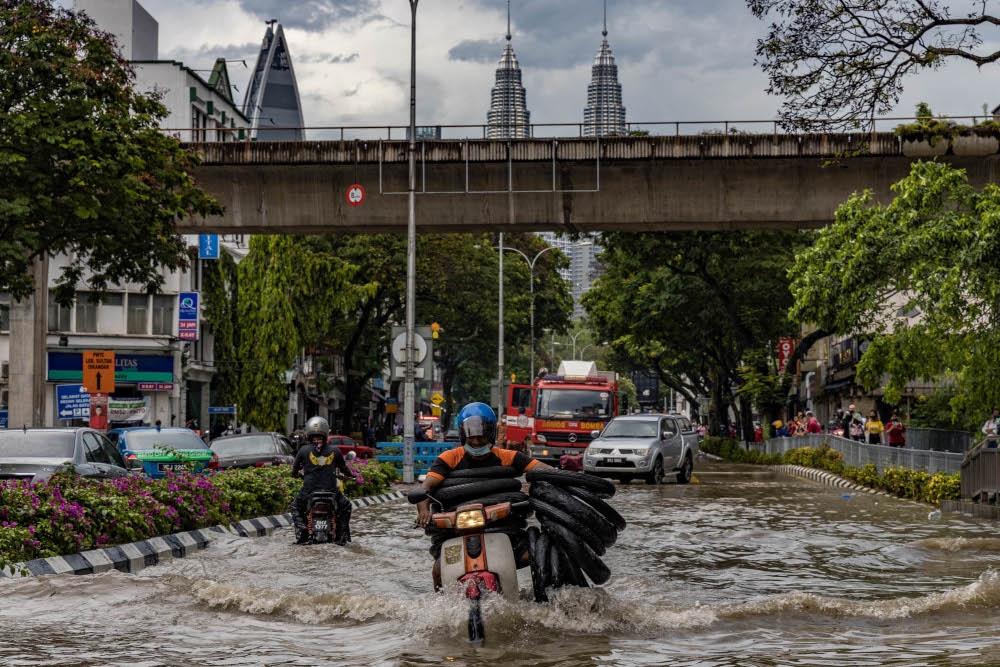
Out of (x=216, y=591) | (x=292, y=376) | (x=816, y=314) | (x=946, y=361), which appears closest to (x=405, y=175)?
(x=816, y=314)

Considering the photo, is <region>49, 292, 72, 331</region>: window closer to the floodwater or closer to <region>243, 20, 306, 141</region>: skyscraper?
the floodwater

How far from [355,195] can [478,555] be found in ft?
77.5

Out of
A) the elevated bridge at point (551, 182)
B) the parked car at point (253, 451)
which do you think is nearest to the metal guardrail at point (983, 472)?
the elevated bridge at point (551, 182)

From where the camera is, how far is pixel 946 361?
26.5m

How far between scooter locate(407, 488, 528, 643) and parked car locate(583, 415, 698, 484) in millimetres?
20374

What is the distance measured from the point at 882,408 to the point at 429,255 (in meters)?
20.4

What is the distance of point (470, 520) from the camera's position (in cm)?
870

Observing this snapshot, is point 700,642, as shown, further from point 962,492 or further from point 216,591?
point 962,492

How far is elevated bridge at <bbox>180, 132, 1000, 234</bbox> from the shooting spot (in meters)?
30.8

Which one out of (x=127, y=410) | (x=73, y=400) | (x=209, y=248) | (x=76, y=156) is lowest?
(x=127, y=410)

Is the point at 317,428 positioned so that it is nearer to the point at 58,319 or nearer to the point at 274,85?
the point at 58,319

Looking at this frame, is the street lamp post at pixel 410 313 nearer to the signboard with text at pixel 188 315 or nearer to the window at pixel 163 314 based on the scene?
the signboard with text at pixel 188 315

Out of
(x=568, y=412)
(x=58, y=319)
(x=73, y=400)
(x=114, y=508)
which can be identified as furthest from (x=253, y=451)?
(x=58, y=319)

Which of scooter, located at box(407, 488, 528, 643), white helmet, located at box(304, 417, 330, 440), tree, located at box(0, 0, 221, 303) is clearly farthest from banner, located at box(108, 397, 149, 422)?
scooter, located at box(407, 488, 528, 643)
